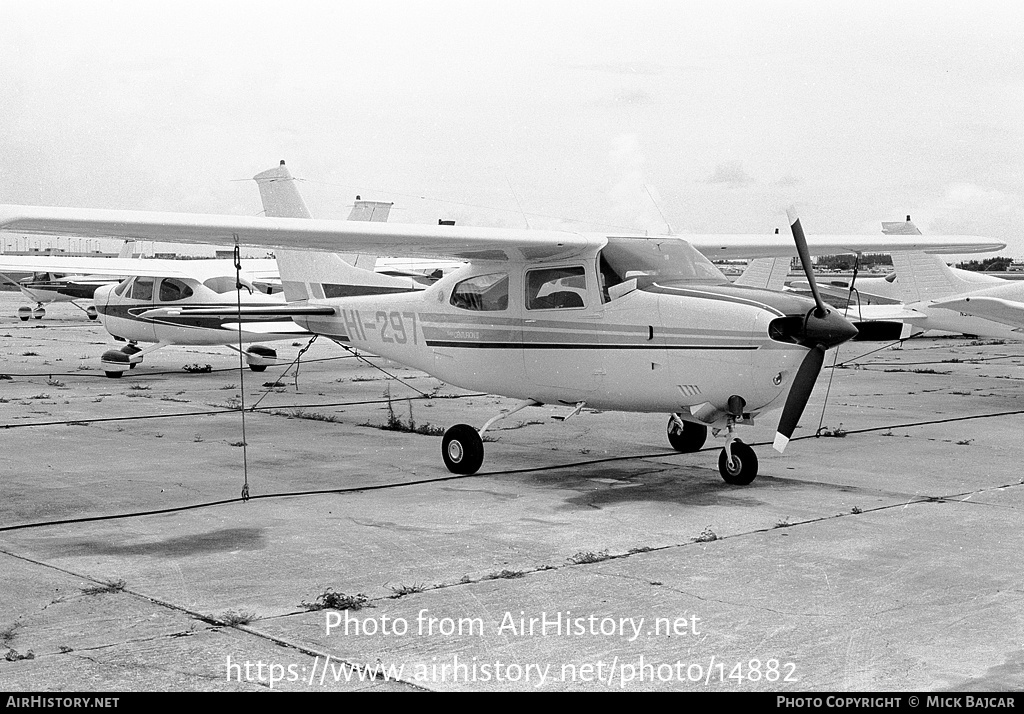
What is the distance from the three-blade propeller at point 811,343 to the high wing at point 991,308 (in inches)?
403

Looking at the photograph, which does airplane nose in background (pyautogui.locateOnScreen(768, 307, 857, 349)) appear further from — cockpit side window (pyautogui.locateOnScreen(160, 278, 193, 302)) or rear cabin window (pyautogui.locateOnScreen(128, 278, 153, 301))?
rear cabin window (pyautogui.locateOnScreen(128, 278, 153, 301))

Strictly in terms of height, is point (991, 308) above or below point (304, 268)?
below

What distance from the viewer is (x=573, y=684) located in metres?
4.86

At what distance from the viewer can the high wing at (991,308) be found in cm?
1810

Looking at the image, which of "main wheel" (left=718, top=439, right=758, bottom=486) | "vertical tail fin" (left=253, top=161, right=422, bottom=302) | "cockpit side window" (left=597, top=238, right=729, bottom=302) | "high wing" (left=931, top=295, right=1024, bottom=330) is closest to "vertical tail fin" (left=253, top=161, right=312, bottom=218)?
"vertical tail fin" (left=253, top=161, right=422, bottom=302)

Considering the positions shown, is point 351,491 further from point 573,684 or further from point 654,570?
point 573,684

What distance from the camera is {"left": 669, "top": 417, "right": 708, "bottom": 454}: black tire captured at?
1176 cm

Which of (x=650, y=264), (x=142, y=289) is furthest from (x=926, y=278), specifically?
(x=142, y=289)

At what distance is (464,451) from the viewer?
10539mm

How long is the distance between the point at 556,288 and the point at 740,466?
95.3 inches

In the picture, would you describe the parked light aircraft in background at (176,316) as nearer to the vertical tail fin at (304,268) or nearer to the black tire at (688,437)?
the vertical tail fin at (304,268)

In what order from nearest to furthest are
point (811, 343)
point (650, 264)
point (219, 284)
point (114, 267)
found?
point (811, 343)
point (650, 264)
point (219, 284)
point (114, 267)

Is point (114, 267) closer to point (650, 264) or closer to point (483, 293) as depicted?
point (483, 293)
